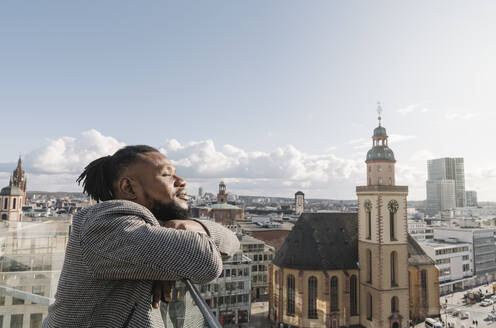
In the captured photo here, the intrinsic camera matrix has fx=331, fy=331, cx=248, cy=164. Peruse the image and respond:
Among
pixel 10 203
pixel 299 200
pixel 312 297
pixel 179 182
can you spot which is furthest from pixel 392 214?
pixel 299 200

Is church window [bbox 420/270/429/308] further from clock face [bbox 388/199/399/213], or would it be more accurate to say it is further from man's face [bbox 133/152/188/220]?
man's face [bbox 133/152/188/220]

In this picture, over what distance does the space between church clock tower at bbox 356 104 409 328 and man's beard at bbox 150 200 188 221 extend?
31.6 m

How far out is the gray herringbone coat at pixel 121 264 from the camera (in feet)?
4.63

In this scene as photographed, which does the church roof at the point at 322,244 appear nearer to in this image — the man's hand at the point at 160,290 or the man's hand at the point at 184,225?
the man's hand at the point at 184,225

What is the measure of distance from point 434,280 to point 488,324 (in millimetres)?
10520

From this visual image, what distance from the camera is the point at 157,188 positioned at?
2.00 metres

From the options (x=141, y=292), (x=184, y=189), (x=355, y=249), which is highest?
(x=184, y=189)

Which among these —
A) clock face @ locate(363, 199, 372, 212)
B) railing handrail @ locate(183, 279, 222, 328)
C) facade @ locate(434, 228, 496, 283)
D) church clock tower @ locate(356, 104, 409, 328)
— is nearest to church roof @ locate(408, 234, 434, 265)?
church clock tower @ locate(356, 104, 409, 328)

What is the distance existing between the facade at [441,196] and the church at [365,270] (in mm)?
154973

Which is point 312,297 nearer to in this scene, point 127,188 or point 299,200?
point 127,188

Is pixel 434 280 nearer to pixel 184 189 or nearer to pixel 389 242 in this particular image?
pixel 389 242

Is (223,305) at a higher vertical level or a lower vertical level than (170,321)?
lower

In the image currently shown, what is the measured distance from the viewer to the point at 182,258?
1.43m

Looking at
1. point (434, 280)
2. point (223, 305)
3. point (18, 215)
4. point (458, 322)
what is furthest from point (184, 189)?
point (18, 215)
